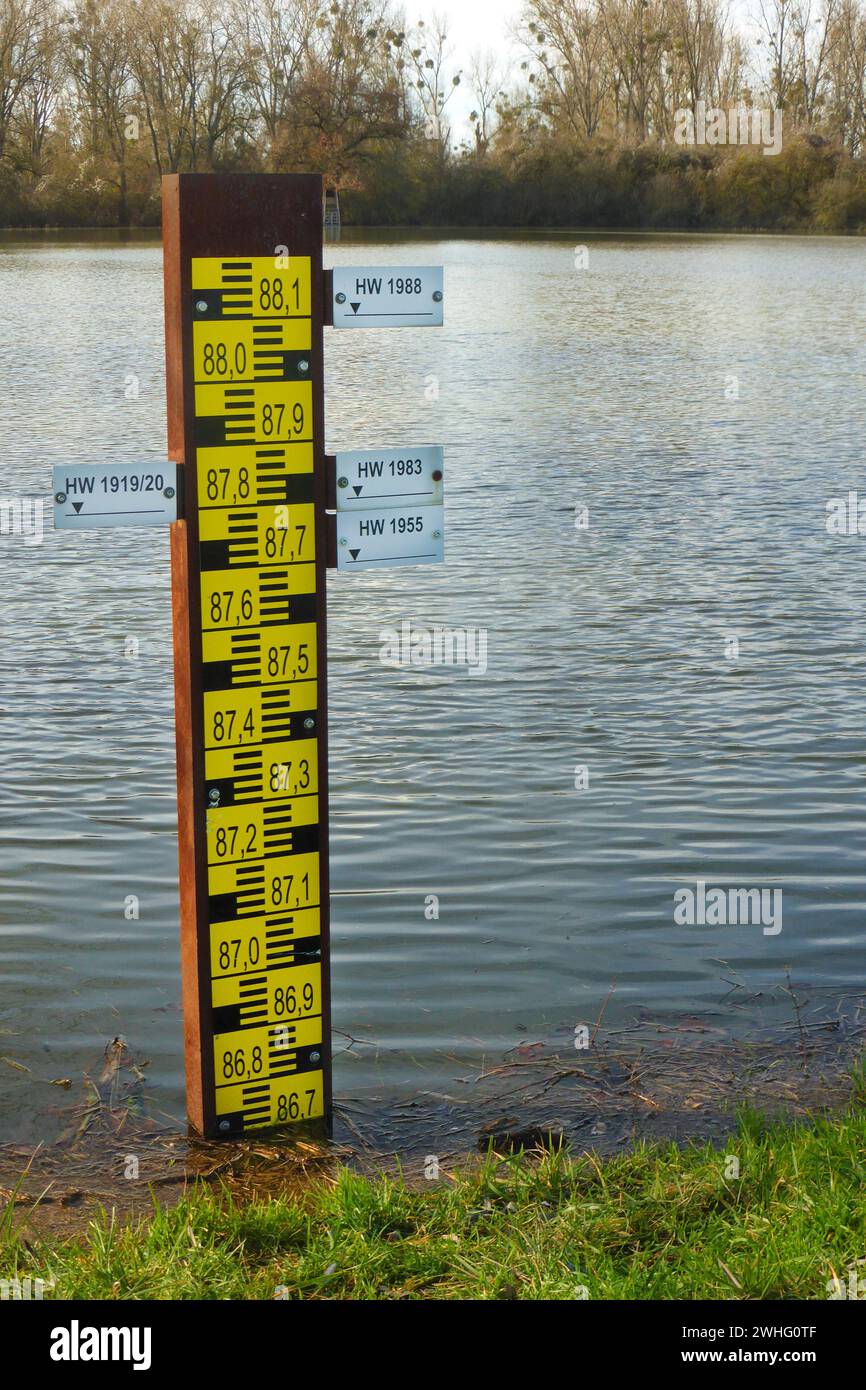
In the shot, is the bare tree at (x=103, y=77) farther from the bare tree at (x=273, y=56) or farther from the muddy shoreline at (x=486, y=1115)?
the muddy shoreline at (x=486, y=1115)

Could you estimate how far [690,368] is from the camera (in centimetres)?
2575

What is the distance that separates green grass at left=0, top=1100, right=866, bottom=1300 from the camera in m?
3.30

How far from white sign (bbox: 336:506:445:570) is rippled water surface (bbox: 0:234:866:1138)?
64.5 inches

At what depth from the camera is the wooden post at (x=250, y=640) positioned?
13.2 feet

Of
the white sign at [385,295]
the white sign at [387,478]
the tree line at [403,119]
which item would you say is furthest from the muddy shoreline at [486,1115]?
the tree line at [403,119]

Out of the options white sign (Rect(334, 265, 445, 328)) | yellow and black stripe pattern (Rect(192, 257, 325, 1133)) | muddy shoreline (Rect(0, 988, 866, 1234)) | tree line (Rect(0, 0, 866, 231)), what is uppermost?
tree line (Rect(0, 0, 866, 231))

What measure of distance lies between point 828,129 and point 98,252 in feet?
176

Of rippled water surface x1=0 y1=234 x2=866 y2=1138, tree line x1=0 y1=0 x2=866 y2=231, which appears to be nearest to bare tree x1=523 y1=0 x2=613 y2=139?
tree line x1=0 y1=0 x2=866 y2=231

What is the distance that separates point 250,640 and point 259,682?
12 centimetres

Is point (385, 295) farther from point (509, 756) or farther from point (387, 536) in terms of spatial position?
point (509, 756)

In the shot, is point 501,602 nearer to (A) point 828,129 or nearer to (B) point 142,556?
(B) point 142,556

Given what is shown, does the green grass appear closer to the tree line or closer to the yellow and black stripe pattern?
the yellow and black stripe pattern

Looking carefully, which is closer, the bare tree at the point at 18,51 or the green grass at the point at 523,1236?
the green grass at the point at 523,1236

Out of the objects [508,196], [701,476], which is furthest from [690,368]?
[508,196]
